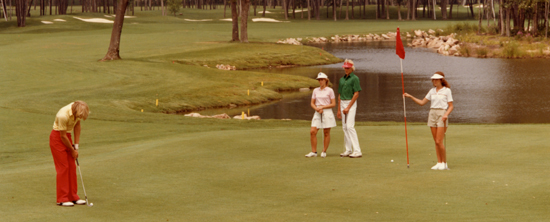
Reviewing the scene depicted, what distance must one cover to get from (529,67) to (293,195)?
180ft

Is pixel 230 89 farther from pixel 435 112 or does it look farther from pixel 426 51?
pixel 426 51

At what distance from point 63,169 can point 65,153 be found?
288 mm

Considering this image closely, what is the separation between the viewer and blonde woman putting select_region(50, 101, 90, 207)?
1105cm

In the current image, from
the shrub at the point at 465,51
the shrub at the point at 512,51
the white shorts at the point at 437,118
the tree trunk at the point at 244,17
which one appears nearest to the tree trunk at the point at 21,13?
the tree trunk at the point at 244,17

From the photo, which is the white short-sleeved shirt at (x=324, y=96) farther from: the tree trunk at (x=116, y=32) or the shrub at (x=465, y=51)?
the shrub at (x=465, y=51)

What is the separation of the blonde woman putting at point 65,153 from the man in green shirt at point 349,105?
6675mm

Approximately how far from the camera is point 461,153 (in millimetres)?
16594

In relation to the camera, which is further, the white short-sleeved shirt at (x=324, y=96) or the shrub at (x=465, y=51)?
the shrub at (x=465, y=51)

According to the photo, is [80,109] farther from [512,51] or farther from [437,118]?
[512,51]

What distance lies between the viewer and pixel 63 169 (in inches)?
452

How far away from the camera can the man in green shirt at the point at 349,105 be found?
51.6ft

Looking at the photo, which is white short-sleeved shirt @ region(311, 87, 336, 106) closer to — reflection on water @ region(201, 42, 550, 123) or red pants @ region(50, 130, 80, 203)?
red pants @ region(50, 130, 80, 203)

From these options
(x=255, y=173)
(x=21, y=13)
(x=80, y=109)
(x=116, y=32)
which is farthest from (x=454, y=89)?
(x=21, y=13)

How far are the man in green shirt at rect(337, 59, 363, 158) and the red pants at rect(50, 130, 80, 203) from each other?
6.72 metres
